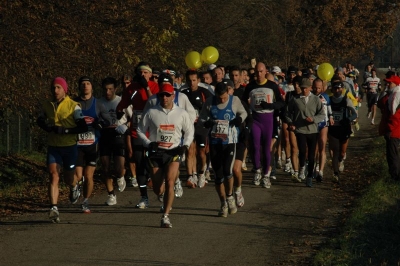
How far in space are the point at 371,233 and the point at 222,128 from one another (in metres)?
2.70

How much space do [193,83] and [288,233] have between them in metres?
5.26

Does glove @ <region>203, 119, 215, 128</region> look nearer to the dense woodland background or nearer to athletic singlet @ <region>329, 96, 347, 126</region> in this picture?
the dense woodland background

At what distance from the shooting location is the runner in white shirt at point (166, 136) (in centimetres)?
1270

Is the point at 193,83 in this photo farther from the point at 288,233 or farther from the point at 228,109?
the point at 288,233

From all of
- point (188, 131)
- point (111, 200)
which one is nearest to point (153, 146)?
point (188, 131)

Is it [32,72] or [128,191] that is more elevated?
[32,72]

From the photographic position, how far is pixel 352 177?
19.3m

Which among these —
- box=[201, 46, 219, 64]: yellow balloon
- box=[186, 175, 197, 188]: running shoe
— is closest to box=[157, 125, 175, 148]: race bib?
box=[186, 175, 197, 188]: running shoe

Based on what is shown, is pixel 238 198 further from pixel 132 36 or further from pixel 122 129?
pixel 132 36

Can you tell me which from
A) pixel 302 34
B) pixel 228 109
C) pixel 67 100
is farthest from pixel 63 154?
pixel 302 34

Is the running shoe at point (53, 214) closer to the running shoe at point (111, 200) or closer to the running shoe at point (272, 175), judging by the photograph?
the running shoe at point (111, 200)

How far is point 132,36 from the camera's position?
2136cm

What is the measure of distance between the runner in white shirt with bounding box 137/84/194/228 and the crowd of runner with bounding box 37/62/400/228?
0.5 inches

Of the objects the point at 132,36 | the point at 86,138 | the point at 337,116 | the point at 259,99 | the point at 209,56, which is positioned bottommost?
the point at 86,138
